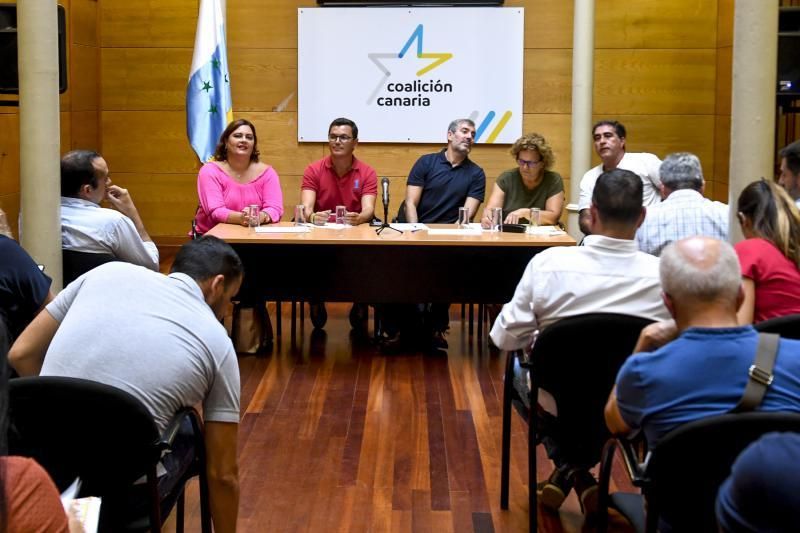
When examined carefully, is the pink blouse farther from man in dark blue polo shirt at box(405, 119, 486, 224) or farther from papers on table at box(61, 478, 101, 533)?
papers on table at box(61, 478, 101, 533)

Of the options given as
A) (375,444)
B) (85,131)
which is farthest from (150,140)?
Answer: (375,444)

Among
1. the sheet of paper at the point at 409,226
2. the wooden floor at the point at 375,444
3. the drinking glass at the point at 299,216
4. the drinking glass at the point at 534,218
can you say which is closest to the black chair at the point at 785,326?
the wooden floor at the point at 375,444

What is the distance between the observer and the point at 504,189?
6883 millimetres

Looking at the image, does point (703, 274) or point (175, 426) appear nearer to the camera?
point (703, 274)

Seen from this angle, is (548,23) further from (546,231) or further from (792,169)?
(792,169)

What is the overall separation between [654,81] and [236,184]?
15.6 feet

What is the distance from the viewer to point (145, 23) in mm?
10000

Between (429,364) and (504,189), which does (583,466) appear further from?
(504,189)

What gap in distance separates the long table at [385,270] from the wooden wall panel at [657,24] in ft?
13.9

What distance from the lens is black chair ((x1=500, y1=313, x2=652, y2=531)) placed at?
3.23 metres

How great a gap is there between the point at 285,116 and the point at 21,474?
8.53 m

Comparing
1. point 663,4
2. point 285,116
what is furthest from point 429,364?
point 663,4

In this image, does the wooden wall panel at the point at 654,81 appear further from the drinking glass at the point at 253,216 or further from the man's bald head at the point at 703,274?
the man's bald head at the point at 703,274

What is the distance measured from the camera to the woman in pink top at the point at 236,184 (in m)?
6.43
